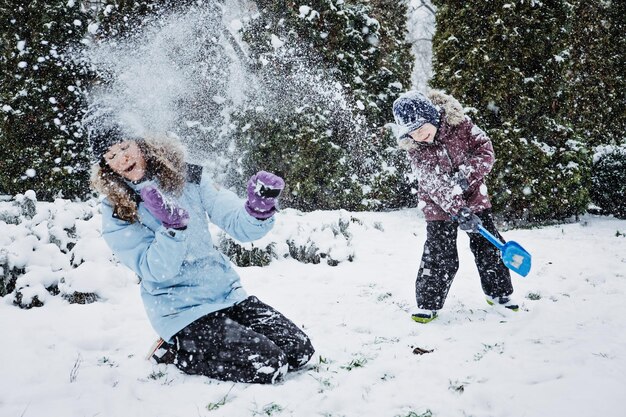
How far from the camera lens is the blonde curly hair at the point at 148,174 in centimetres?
224

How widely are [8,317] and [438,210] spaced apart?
9.86 ft

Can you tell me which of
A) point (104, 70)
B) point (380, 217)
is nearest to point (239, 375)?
point (380, 217)

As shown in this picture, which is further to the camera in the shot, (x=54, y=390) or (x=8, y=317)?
(x=8, y=317)

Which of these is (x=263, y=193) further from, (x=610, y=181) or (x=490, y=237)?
(x=610, y=181)

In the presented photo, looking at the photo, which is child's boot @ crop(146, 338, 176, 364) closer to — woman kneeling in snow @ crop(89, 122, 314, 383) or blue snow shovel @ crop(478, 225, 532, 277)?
woman kneeling in snow @ crop(89, 122, 314, 383)

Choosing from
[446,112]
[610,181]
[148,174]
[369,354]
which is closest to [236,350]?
[369,354]

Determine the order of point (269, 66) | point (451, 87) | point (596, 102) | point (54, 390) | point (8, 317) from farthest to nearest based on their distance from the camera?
point (596, 102) → point (269, 66) → point (451, 87) → point (8, 317) → point (54, 390)

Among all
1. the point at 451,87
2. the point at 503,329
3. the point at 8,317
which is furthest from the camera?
the point at 451,87

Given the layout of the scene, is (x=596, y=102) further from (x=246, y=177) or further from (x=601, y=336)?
(x=601, y=336)

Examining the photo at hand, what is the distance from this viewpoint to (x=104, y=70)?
7.29 meters

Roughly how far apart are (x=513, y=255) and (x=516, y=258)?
3cm

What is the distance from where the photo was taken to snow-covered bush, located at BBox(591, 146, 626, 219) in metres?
6.74

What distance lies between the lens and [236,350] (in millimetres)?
2266

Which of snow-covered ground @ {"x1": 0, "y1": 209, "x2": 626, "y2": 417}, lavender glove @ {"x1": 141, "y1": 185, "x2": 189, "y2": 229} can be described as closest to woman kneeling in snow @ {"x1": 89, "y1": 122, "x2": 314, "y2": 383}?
lavender glove @ {"x1": 141, "y1": 185, "x2": 189, "y2": 229}
